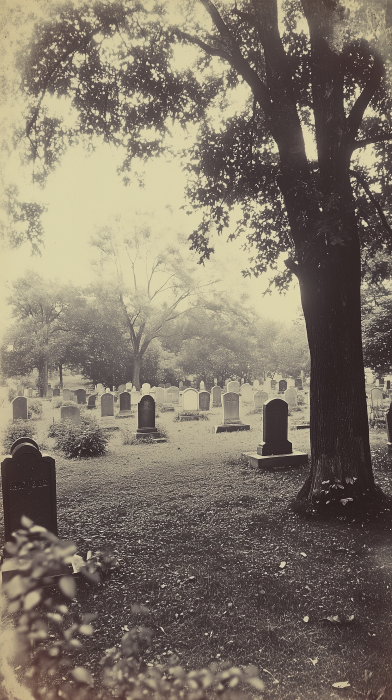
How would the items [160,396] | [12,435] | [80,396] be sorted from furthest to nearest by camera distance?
[80,396] → [160,396] → [12,435]

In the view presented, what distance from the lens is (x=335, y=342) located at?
18.0 ft

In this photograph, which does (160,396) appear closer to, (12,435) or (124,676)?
(12,435)

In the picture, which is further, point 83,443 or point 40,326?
point 40,326

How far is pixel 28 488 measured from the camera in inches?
172

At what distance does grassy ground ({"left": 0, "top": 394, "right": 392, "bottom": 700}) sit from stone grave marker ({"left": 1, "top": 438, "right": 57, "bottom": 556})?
66 centimetres

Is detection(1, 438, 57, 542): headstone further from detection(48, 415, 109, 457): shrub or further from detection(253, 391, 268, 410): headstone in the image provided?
detection(253, 391, 268, 410): headstone

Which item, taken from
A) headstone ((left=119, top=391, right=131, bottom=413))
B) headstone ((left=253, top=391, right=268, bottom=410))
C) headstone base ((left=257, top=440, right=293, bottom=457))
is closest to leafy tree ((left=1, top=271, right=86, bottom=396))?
headstone ((left=119, top=391, right=131, bottom=413))

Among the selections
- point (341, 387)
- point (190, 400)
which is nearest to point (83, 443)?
point (341, 387)

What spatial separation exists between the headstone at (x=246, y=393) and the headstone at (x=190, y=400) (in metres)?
4.60

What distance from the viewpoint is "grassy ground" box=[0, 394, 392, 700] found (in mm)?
2805

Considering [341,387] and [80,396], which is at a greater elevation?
[341,387]

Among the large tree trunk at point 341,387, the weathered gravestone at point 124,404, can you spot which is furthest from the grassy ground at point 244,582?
the weathered gravestone at point 124,404

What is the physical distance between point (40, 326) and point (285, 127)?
27.4 meters

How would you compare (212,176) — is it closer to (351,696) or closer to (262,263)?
(262,263)
